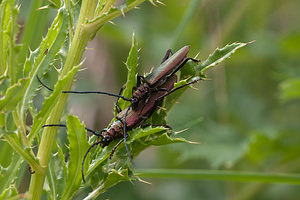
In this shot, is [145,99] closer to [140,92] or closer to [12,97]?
[140,92]

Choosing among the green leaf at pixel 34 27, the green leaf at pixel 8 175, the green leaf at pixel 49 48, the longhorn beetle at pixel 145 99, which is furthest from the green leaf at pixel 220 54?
the green leaf at pixel 34 27

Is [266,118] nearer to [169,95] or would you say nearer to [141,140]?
[169,95]

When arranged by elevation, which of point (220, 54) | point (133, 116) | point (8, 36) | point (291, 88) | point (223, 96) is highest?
point (291, 88)

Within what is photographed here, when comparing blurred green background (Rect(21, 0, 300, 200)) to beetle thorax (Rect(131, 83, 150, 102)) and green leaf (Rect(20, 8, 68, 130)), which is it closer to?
beetle thorax (Rect(131, 83, 150, 102))

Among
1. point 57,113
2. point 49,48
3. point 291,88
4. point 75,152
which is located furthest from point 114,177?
point 291,88

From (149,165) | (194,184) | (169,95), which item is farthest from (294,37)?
(169,95)
